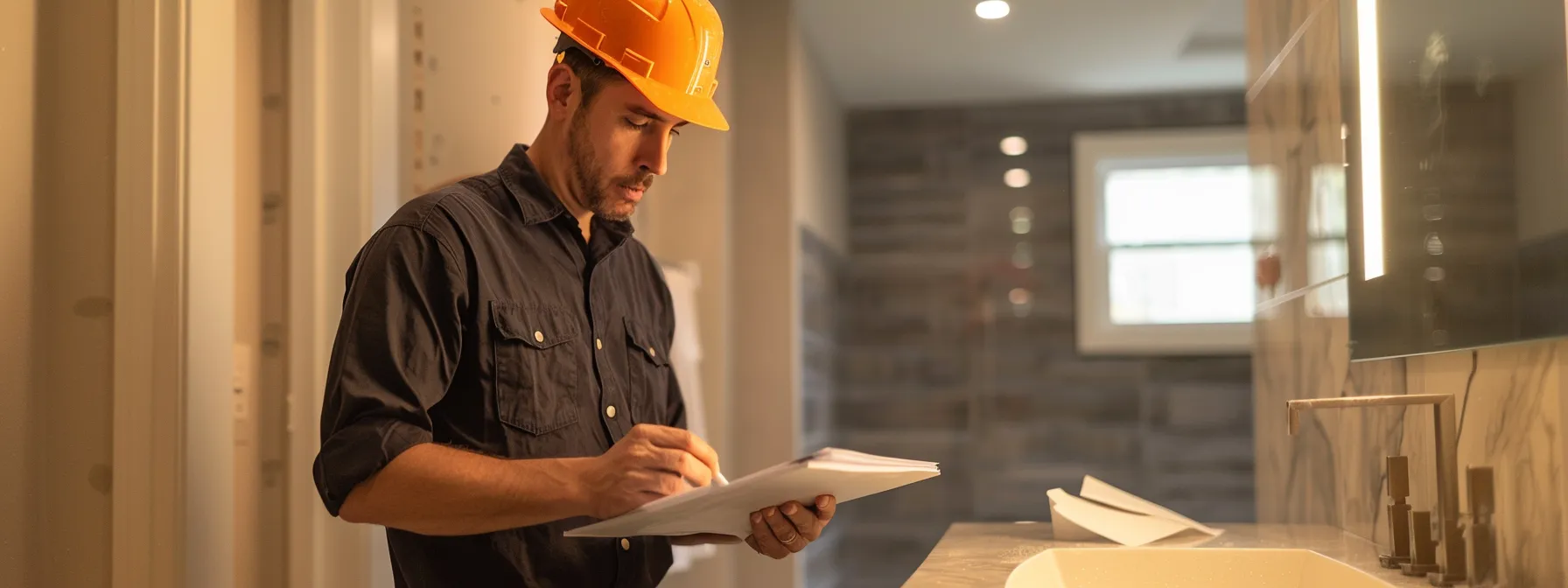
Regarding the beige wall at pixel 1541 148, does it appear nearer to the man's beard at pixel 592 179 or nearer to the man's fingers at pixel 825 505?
the man's fingers at pixel 825 505

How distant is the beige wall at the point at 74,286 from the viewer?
1355mm

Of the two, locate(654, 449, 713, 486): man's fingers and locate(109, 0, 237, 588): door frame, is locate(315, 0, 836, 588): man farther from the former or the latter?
locate(109, 0, 237, 588): door frame

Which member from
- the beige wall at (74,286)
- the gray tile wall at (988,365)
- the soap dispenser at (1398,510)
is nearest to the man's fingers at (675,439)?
the beige wall at (74,286)

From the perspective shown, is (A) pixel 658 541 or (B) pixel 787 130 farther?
(B) pixel 787 130

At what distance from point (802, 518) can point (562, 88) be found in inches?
24.6

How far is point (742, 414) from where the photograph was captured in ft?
12.6

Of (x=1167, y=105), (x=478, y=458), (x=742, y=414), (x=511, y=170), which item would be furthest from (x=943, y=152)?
(x=478, y=458)

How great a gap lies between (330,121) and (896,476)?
105cm

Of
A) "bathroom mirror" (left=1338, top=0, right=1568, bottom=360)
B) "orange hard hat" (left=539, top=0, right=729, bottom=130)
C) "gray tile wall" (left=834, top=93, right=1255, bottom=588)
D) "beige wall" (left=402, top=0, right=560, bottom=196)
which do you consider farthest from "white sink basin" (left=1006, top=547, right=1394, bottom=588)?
"gray tile wall" (left=834, top=93, right=1255, bottom=588)

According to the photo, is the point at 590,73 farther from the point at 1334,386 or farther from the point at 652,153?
the point at 1334,386

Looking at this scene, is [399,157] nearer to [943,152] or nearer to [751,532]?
[751,532]

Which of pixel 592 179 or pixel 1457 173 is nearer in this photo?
pixel 1457 173

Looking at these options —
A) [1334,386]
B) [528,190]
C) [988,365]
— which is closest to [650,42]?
[528,190]

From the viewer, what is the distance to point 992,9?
150 inches
